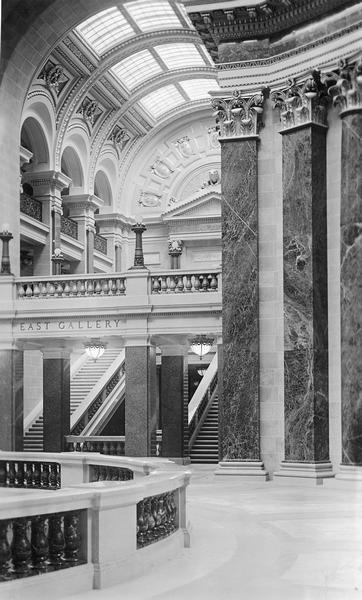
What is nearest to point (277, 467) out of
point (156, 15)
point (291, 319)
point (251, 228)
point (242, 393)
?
point (242, 393)

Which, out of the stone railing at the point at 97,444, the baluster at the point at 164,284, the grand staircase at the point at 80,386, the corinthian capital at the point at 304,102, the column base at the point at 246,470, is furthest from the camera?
the grand staircase at the point at 80,386

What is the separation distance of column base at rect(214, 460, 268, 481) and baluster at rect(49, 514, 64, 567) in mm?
11421

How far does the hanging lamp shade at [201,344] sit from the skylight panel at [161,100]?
15925 millimetres

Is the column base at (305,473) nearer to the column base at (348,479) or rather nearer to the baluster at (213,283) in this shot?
the column base at (348,479)

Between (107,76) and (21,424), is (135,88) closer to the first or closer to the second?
(107,76)

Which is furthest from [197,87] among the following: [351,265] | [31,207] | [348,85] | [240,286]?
[351,265]

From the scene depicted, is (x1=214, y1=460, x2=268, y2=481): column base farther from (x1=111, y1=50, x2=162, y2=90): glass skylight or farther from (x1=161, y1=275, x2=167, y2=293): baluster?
(x1=111, y1=50, x2=162, y2=90): glass skylight

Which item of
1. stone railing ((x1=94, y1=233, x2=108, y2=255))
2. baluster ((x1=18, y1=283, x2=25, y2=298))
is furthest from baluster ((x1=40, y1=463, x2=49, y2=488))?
stone railing ((x1=94, y1=233, x2=108, y2=255))

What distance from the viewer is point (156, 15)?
32.4 metres

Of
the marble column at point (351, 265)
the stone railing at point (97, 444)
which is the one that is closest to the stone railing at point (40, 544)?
the marble column at point (351, 265)

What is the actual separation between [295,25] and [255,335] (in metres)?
5.66

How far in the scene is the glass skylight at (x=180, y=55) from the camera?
35131mm

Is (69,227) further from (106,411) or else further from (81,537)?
(81,537)

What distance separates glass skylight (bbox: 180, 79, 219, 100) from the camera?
38312 millimetres
